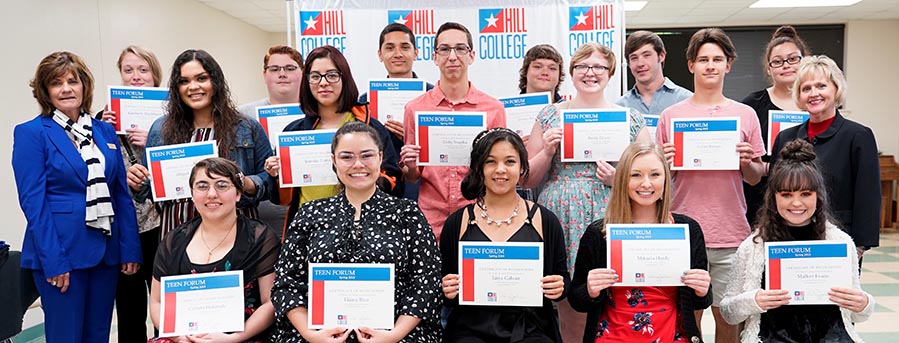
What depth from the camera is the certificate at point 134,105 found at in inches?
129

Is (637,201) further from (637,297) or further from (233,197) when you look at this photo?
(233,197)

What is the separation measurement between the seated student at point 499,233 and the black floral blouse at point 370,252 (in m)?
0.11

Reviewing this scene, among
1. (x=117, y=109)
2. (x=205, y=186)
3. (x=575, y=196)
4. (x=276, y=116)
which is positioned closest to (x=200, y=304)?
(x=205, y=186)

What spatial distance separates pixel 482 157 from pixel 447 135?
31 cm

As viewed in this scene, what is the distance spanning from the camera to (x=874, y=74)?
36.2 feet

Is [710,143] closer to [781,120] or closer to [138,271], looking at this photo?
[781,120]

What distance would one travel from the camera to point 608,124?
9.02 ft

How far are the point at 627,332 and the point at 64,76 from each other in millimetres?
2822

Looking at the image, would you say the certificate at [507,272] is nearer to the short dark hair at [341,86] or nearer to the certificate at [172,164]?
the short dark hair at [341,86]

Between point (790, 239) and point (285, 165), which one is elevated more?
point (285, 165)

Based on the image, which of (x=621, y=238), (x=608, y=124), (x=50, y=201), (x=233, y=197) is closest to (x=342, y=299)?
(x=233, y=197)

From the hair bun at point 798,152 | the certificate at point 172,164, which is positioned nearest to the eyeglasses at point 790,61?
the hair bun at point 798,152

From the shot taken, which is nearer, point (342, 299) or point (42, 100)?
point (342, 299)

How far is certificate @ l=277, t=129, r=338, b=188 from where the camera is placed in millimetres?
2689
